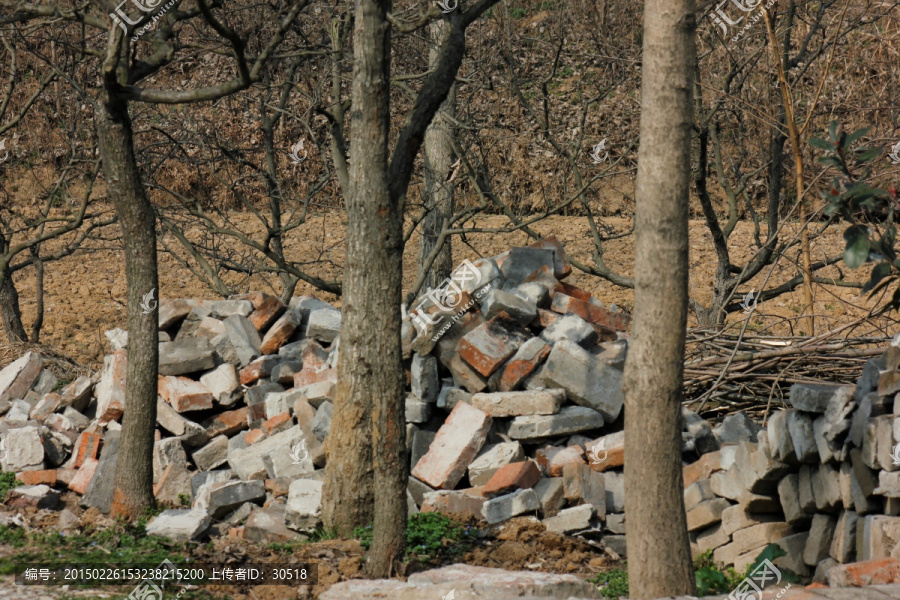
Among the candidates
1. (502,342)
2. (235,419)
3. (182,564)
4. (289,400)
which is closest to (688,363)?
(502,342)

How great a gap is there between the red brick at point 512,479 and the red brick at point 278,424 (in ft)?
6.06

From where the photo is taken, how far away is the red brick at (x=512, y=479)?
5.97 meters

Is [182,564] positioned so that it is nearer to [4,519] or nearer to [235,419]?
[4,519]

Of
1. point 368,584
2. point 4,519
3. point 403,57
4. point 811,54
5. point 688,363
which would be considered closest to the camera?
point 368,584

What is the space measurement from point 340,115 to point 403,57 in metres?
2.64

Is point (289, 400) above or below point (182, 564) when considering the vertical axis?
above

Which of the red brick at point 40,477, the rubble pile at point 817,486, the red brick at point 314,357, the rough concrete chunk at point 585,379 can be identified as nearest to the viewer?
the rubble pile at point 817,486

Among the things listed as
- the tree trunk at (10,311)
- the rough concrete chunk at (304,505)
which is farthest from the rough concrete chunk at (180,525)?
the tree trunk at (10,311)

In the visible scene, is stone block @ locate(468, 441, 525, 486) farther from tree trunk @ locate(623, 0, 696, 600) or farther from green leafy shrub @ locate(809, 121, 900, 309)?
green leafy shrub @ locate(809, 121, 900, 309)

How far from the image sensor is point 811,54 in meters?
8.75

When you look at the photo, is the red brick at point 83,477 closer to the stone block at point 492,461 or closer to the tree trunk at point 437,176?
the stone block at point 492,461

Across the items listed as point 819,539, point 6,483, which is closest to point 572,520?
point 819,539

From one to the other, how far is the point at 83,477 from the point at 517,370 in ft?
11.8

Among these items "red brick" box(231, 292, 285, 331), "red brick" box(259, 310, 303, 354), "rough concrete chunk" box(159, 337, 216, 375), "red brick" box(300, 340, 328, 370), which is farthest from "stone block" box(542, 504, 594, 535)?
"red brick" box(231, 292, 285, 331)
